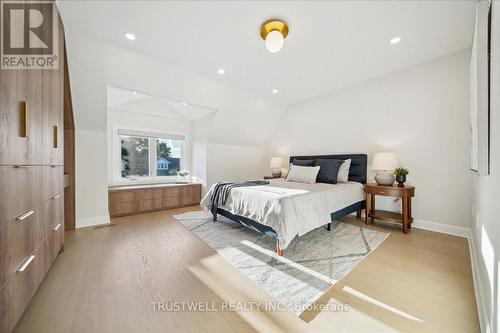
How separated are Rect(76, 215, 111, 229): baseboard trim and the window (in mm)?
1271

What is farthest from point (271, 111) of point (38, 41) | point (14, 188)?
point (14, 188)

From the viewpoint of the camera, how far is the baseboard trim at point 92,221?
295 cm

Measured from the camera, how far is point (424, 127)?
2.95 metres

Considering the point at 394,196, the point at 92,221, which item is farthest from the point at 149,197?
the point at 394,196

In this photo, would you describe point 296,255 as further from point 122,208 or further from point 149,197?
point 122,208

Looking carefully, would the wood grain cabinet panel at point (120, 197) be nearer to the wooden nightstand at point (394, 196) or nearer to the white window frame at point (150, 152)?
the white window frame at point (150, 152)

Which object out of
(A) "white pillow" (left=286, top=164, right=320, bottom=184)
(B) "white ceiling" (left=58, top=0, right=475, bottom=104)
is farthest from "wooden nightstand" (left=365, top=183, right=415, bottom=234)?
(B) "white ceiling" (left=58, top=0, right=475, bottom=104)

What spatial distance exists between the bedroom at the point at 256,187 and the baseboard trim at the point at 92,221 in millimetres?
24

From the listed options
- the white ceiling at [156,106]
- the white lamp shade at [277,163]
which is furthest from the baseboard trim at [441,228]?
the white ceiling at [156,106]

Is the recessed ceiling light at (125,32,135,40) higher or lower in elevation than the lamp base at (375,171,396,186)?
higher

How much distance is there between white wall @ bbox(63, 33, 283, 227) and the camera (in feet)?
8.25

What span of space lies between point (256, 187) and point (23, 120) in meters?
2.38

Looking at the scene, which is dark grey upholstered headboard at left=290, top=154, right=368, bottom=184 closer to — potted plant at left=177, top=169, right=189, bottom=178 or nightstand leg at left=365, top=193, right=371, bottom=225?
nightstand leg at left=365, top=193, right=371, bottom=225

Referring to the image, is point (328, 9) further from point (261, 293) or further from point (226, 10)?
point (261, 293)
